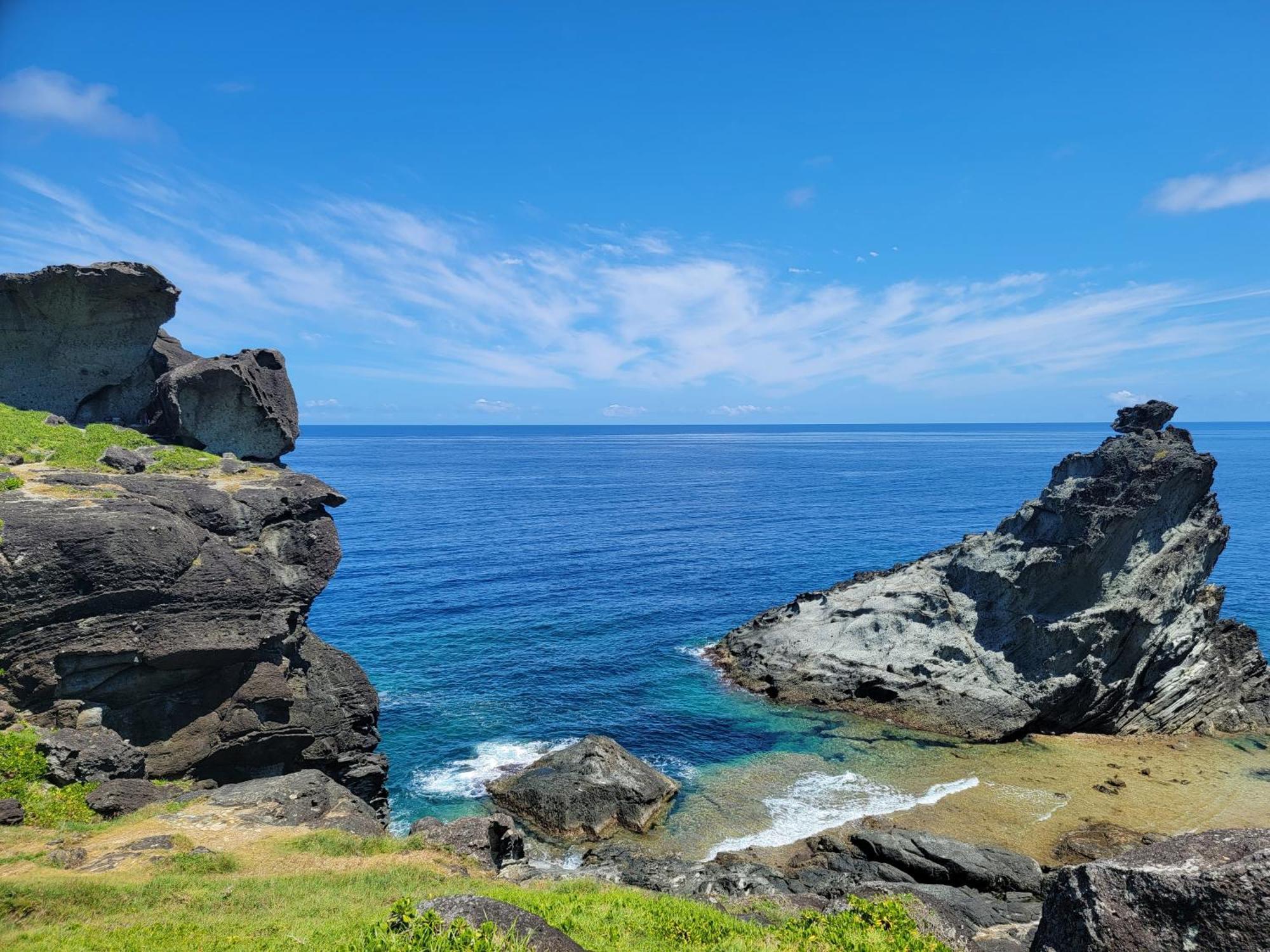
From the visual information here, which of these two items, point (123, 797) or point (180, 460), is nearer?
point (123, 797)

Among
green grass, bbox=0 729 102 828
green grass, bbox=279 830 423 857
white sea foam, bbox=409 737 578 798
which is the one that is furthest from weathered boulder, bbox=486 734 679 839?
green grass, bbox=0 729 102 828

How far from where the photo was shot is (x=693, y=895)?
995 inches

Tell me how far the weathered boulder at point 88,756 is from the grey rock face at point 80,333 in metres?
20.6

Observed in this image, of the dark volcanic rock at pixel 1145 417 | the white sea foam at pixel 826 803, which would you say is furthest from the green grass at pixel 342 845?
the dark volcanic rock at pixel 1145 417

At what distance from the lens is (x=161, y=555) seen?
93.7 feet

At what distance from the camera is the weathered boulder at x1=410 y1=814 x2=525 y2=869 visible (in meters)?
26.3

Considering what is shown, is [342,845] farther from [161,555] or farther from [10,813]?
[161,555]

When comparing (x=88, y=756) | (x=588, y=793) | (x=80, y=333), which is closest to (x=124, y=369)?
(x=80, y=333)

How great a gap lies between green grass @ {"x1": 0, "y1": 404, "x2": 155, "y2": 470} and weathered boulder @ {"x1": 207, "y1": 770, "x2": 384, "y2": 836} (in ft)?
55.6

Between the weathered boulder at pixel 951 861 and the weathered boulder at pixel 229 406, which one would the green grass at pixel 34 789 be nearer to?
the weathered boulder at pixel 229 406

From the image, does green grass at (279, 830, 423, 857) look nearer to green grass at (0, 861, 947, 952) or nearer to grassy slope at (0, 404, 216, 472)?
green grass at (0, 861, 947, 952)

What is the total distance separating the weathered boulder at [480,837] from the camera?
1035 inches

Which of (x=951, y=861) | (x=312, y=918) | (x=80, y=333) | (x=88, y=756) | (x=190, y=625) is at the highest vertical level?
(x=80, y=333)

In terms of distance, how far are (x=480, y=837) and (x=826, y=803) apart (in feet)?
69.7
